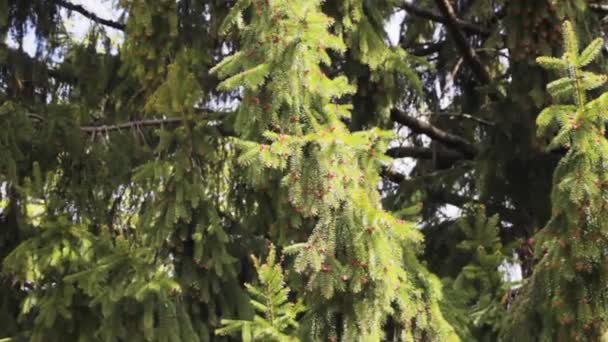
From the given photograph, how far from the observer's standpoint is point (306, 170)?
3104 millimetres

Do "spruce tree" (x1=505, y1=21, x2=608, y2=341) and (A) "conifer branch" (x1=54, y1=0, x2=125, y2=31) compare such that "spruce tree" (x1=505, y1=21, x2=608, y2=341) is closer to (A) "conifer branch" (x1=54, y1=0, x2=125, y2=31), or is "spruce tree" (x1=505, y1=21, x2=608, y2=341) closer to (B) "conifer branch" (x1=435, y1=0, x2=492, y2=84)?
(B) "conifer branch" (x1=435, y1=0, x2=492, y2=84)

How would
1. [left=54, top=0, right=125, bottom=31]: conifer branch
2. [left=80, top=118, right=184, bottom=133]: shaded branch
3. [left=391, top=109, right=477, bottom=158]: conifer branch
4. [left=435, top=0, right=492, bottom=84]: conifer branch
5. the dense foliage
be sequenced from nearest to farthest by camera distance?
1. the dense foliage
2. [left=80, top=118, right=184, bottom=133]: shaded branch
3. [left=435, top=0, right=492, bottom=84]: conifer branch
4. [left=391, top=109, right=477, bottom=158]: conifer branch
5. [left=54, top=0, right=125, bottom=31]: conifer branch

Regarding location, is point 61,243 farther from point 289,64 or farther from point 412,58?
point 412,58

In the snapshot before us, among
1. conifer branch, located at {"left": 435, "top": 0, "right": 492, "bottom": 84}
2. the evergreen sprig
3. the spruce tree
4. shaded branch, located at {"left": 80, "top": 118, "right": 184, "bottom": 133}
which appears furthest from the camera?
conifer branch, located at {"left": 435, "top": 0, "right": 492, "bottom": 84}

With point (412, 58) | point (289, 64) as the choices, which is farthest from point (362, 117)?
point (289, 64)

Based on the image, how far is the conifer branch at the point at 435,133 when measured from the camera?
511cm

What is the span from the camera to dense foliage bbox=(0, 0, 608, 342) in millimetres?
3137

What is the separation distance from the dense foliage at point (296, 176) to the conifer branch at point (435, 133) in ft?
0.07

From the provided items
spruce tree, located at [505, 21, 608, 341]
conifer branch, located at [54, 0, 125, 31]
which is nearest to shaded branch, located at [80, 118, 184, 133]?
conifer branch, located at [54, 0, 125, 31]

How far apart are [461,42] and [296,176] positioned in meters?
2.37

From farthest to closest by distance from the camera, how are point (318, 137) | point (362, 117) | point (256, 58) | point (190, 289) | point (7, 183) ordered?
point (7, 183) → point (362, 117) → point (190, 289) → point (256, 58) → point (318, 137)

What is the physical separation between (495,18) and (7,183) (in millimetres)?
2961

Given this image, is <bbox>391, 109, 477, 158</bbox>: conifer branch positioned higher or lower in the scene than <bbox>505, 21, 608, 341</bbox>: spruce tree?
higher

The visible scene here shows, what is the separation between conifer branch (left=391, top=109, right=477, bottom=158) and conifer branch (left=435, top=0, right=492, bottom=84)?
41cm
